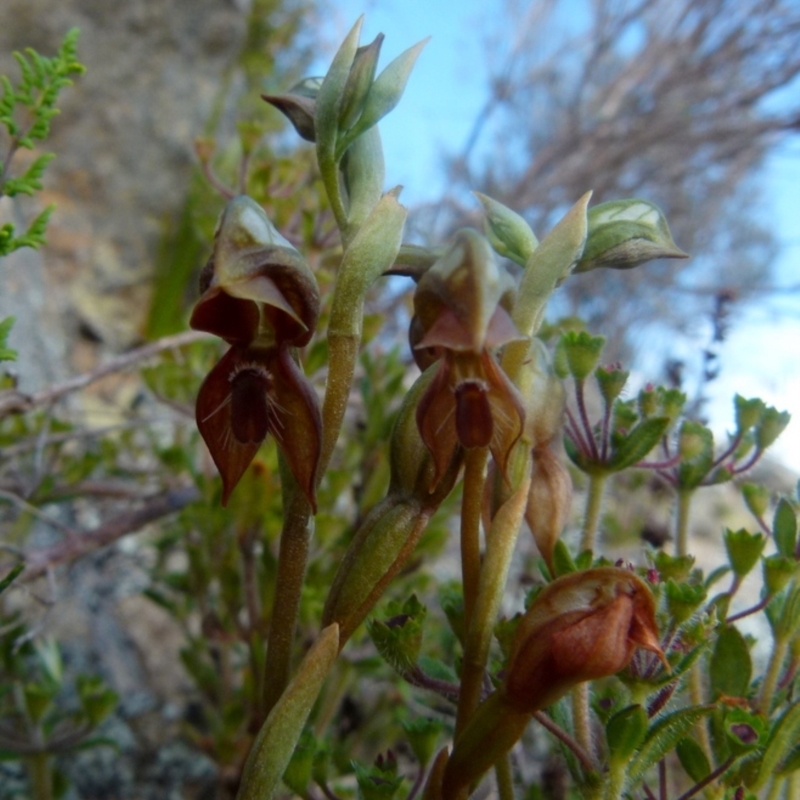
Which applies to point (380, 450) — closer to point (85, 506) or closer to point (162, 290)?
point (85, 506)

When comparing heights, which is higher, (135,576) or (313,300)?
(313,300)

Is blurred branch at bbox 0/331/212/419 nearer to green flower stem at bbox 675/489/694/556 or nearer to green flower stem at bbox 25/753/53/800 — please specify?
green flower stem at bbox 25/753/53/800

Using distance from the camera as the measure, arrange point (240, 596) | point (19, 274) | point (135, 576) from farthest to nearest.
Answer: point (135, 576), point (19, 274), point (240, 596)

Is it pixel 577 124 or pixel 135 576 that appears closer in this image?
pixel 135 576

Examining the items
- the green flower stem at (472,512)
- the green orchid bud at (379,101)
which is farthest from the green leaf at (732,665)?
the green orchid bud at (379,101)

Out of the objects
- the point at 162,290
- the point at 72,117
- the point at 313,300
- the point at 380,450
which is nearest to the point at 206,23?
the point at 72,117

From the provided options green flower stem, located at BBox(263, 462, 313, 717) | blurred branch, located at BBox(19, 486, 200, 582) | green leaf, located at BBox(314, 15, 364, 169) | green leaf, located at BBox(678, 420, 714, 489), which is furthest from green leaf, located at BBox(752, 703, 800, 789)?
blurred branch, located at BBox(19, 486, 200, 582)

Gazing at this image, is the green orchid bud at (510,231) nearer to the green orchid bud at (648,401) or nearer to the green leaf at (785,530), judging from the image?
the green orchid bud at (648,401)

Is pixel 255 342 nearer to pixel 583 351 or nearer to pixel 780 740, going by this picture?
pixel 583 351
